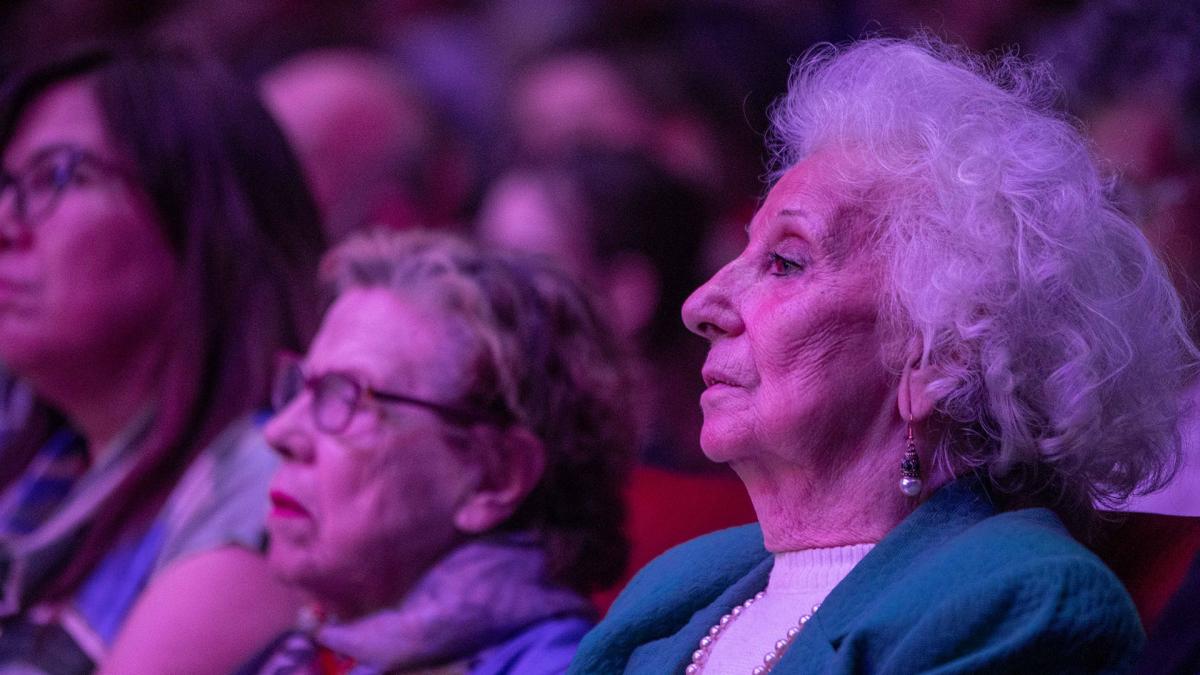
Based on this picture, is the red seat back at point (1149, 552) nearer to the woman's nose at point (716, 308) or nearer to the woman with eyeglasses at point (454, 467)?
the woman's nose at point (716, 308)

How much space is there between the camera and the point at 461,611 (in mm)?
1908

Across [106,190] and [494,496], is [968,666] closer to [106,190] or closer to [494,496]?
[494,496]

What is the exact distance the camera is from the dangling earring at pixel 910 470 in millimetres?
1416

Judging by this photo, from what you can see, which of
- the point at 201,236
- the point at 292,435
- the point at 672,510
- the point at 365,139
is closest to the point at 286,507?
the point at 292,435

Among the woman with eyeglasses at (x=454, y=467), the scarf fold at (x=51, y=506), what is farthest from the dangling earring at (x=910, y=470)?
the scarf fold at (x=51, y=506)

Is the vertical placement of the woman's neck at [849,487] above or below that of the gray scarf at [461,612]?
above

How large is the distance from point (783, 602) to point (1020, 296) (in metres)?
0.40

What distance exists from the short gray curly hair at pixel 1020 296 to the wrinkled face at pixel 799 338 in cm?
3

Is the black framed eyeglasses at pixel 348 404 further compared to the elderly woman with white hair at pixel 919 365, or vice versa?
the black framed eyeglasses at pixel 348 404

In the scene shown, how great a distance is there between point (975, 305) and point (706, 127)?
226 centimetres

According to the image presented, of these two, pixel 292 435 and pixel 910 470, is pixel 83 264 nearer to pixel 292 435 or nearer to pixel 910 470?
pixel 292 435

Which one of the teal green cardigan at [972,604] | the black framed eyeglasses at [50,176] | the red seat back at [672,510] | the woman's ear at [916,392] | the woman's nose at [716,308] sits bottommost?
the red seat back at [672,510]

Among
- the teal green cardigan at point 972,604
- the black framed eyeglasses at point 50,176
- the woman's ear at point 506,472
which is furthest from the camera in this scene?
the black framed eyeglasses at point 50,176

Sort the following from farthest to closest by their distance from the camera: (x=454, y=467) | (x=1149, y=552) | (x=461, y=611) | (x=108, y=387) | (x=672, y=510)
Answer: (x=108, y=387) → (x=672, y=510) → (x=454, y=467) → (x=461, y=611) → (x=1149, y=552)
